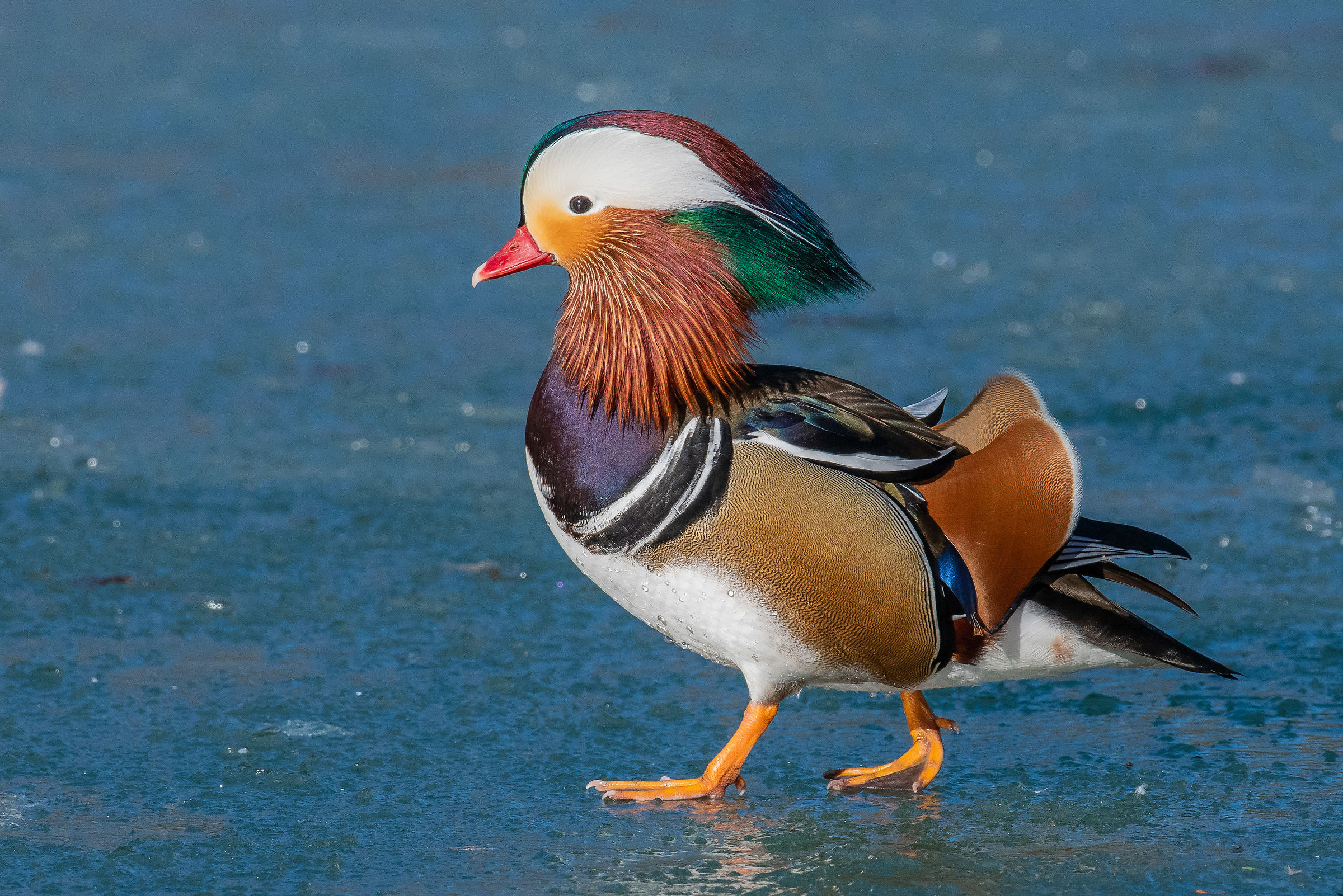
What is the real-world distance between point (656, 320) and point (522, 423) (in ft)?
7.55

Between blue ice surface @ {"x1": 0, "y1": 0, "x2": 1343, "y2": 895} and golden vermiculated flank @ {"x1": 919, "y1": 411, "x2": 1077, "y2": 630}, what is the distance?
446 millimetres

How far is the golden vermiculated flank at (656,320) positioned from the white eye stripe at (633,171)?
38 mm

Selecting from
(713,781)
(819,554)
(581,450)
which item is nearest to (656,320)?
(581,450)

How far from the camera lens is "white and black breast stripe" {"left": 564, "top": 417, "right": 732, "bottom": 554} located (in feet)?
9.79

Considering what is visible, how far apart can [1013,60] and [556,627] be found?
636cm

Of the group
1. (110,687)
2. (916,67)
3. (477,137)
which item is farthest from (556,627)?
(916,67)

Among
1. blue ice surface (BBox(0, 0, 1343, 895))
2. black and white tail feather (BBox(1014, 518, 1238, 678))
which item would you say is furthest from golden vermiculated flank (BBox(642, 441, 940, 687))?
blue ice surface (BBox(0, 0, 1343, 895))

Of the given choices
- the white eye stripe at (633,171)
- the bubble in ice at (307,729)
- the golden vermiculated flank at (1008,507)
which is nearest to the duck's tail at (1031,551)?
the golden vermiculated flank at (1008,507)

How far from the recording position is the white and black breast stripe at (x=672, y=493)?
2.98 m

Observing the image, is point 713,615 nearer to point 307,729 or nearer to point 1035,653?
point 1035,653

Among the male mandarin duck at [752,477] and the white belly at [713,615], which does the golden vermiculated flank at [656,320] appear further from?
the white belly at [713,615]

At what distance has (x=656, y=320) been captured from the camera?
3.09 meters

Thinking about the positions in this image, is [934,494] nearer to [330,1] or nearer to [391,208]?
[391,208]

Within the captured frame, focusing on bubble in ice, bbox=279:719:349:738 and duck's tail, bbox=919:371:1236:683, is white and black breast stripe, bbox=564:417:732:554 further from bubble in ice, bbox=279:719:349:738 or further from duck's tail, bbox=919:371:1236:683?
bubble in ice, bbox=279:719:349:738
